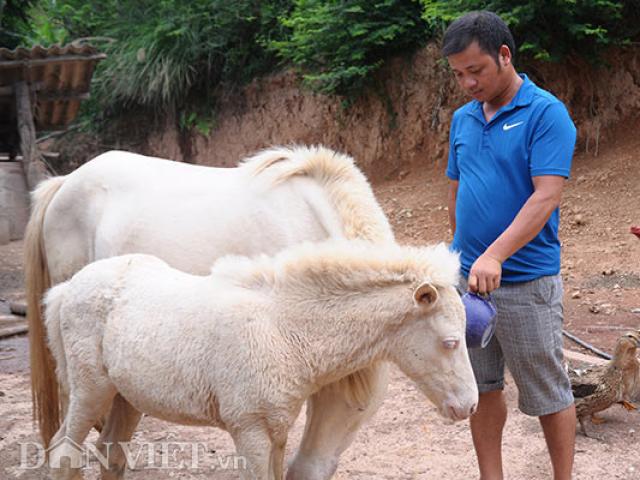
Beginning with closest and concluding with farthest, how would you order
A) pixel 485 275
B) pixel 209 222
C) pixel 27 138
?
pixel 485 275
pixel 209 222
pixel 27 138

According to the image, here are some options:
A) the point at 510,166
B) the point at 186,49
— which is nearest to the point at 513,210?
the point at 510,166

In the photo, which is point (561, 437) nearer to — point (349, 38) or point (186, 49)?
point (349, 38)

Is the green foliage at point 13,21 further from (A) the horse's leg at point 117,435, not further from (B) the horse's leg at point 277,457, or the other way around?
(B) the horse's leg at point 277,457

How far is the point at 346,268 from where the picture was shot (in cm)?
240

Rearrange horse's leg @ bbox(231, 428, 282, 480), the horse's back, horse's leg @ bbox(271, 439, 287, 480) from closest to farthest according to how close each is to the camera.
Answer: horse's leg @ bbox(231, 428, 282, 480) → horse's leg @ bbox(271, 439, 287, 480) → the horse's back

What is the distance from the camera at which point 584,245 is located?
812cm

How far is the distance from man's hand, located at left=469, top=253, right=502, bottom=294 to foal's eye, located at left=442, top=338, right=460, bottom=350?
0.28 meters

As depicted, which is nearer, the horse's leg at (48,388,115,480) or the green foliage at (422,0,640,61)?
the horse's leg at (48,388,115,480)

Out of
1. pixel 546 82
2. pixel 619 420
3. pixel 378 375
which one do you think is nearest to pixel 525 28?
pixel 546 82

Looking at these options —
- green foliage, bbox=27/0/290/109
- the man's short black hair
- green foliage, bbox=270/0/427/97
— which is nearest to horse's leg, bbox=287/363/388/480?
the man's short black hair

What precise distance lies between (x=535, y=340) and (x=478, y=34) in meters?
1.11

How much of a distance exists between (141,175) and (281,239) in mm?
1069

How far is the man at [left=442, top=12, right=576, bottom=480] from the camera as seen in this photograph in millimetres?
2562

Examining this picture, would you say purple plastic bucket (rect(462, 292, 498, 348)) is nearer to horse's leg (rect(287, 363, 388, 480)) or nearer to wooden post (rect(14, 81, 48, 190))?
horse's leg (rect(287, 363, 388, 480))
